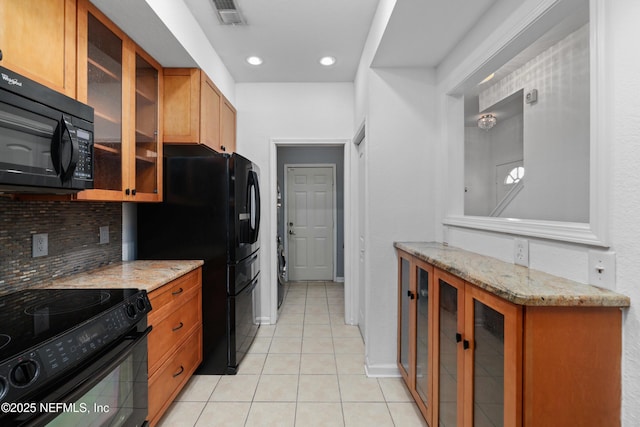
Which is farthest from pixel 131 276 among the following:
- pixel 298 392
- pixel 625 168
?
pixel 625 168

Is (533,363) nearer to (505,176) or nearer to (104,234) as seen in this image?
(104,234)

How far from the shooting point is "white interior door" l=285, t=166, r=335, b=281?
17.0 ft

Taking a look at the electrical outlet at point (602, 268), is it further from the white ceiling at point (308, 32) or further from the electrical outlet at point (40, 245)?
the electrical outlet at point (40, 245)

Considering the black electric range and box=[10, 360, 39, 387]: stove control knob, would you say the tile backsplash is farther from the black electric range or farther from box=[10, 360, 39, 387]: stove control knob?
box=[10, 360, 39, 387]: stove control knob

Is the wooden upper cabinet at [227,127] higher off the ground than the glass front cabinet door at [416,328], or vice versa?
the wooden upper cabinet at [227,127]

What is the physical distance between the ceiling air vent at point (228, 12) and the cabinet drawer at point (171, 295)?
1854 mm

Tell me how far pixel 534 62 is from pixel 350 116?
71.2 inches

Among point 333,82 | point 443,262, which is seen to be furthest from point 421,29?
point 333,82

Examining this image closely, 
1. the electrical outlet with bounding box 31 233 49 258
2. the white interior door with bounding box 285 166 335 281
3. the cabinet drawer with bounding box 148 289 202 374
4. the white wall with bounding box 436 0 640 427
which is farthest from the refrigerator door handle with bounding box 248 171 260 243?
the white interior door with bounding box 285 166 335 281

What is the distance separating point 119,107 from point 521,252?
92.1 inches

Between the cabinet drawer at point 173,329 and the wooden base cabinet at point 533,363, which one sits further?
the cabinet drawer at point 173,329

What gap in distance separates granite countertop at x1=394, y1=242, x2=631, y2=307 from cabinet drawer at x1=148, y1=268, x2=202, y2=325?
1.50m

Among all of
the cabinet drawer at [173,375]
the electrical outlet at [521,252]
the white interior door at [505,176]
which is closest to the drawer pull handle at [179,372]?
the cabinet drawer at [173,375]

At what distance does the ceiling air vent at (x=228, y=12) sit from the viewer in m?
2.01
